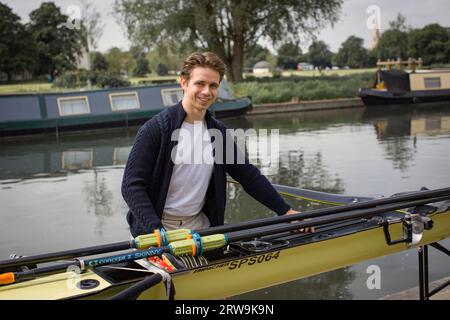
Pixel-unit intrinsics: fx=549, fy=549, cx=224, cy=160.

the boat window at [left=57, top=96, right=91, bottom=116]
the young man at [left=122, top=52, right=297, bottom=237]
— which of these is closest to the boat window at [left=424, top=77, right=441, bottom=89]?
the boat window at [left=57, top=96, right=91, bottom=116]

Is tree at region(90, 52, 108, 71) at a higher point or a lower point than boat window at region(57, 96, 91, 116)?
higher

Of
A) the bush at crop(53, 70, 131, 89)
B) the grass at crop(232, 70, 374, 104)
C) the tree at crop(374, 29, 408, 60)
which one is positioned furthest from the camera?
the tree at crop(374, 29, 408, 60)

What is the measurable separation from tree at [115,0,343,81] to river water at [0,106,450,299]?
11.8m

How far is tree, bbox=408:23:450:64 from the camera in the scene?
50838 mm

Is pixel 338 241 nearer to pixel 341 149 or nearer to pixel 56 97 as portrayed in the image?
pixel 341 149

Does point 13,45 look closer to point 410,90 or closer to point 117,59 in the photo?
point 117,59

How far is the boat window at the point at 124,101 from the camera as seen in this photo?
68.0 feet

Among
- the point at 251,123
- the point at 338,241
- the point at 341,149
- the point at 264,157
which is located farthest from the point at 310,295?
the point at 251,123

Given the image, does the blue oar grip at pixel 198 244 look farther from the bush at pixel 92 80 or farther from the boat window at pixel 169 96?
the bush at pixel 92 80

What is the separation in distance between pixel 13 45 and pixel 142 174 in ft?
187

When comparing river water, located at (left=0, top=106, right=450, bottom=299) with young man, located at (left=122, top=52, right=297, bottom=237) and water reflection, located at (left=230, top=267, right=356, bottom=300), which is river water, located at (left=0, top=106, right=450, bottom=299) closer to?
water reflection, located at (left=230, top=267, right=356, bottom=300)

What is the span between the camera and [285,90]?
88.6 ft

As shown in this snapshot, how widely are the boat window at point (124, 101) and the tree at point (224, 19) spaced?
9565mm
